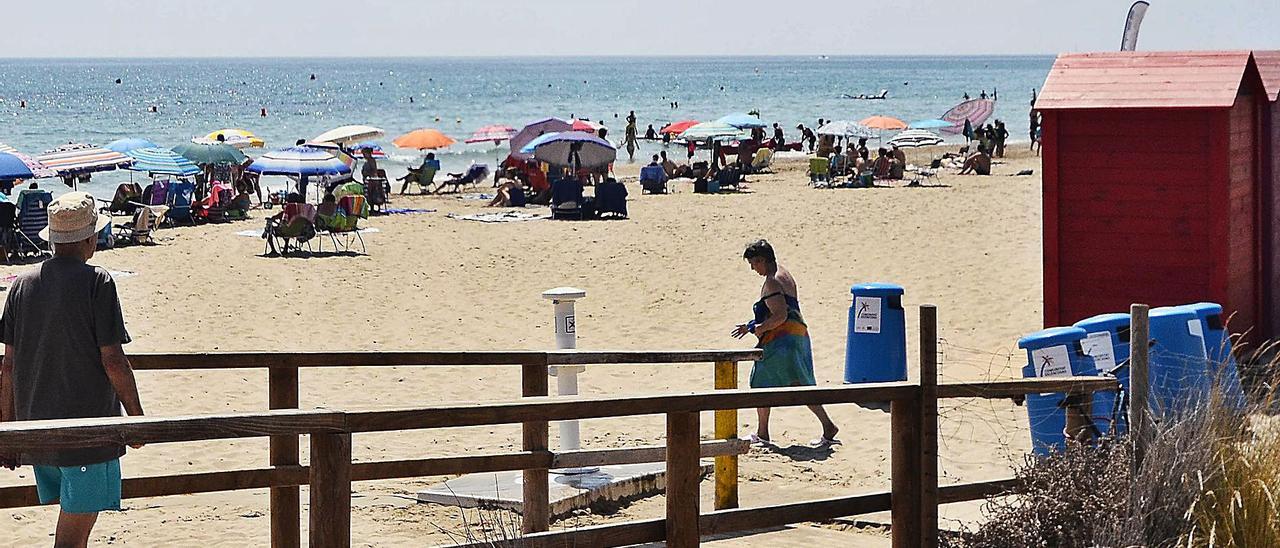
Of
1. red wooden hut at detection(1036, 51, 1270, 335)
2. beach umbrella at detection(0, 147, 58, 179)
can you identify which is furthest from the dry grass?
beach umbrella at detection(0, 147, 58, 179)

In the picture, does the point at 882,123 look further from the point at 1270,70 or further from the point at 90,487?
the point at 90,487

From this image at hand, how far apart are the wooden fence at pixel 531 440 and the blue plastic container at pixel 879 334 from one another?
352cm

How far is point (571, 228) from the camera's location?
19.9 meters

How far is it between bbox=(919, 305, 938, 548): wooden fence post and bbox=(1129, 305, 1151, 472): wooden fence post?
722mm

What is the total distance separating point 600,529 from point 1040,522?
1.46 m

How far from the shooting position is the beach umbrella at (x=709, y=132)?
3212 centimetres

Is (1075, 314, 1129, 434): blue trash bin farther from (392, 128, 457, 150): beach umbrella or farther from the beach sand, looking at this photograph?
(392, 128, 457, 150): beach umbrella

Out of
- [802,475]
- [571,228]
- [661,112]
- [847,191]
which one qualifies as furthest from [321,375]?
[661,112]

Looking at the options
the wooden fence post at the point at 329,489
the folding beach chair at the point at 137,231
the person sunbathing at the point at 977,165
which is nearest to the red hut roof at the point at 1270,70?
the wooden fence post at the point at 329,489

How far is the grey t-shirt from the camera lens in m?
4.00

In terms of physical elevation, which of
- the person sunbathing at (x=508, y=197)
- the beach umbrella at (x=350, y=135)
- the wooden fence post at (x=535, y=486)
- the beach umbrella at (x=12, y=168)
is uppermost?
the beach umbrella at (x=350, y=135)

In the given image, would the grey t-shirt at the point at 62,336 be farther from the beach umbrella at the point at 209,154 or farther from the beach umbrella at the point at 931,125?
the beach umbrella at the point at 931,125

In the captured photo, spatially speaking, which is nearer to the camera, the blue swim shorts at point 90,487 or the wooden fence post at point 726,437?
the blue swim shorts at point 90,487

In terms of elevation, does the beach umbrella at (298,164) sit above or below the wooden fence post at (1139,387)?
above
